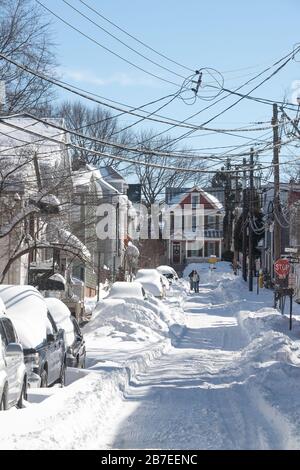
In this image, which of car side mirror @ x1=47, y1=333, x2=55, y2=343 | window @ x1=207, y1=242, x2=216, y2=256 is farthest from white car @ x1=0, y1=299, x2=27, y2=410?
window @ x1=207, y1=242, x2=216, y2=256

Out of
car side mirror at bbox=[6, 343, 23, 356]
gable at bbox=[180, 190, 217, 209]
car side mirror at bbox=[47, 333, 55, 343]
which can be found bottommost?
car side mirror at bbox=[47, 333, 55, 343]

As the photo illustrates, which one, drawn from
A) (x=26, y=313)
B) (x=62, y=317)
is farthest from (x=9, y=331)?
(x=62, y=317)

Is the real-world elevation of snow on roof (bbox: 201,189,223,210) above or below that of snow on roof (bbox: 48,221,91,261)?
above

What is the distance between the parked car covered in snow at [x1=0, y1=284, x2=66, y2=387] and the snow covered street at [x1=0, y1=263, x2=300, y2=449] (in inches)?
25.5

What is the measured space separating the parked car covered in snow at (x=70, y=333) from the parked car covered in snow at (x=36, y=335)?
170 centimetres

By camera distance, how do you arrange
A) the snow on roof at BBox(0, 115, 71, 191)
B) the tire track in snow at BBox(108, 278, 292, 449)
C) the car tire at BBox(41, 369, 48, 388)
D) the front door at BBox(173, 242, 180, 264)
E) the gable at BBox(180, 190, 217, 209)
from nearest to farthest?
the tire track in snow at BBox(108, 278, 292, 449) < the car tire at BBox(41, 369, 48, 388) < the snow on roof at BBox(0, 115, 71, 191) < the gable at BBox(180, 190, 217, 209) < the front door at BBox(173, 242, 180, 264)

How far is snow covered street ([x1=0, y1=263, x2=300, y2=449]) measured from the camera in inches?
385

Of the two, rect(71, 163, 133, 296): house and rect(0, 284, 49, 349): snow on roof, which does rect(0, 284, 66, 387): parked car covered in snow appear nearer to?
rect(0, 284, 49, 349): snow on roof

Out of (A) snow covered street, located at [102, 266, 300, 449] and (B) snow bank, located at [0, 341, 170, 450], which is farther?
(A) snow covered street, located at [102, 266, 300, 449]

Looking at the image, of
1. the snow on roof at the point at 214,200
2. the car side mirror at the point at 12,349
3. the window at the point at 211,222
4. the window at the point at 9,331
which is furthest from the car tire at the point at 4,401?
the window at the point at 211,222

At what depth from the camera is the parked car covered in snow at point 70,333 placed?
18609mm

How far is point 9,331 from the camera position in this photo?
12.3 meters
